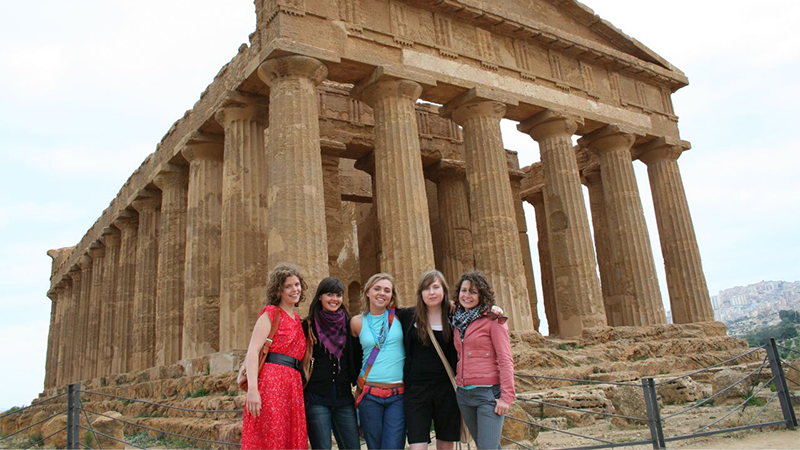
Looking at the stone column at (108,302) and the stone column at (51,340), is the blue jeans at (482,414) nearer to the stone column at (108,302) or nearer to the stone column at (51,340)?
the stone column at (108,302)

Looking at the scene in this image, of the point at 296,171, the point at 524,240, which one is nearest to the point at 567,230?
the point at 524,240

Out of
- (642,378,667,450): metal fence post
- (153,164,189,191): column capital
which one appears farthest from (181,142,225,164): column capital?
(642,378,667,450): metal fence post

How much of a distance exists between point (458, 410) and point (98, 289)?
26547 millimetres

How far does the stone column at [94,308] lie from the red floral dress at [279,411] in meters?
23.7

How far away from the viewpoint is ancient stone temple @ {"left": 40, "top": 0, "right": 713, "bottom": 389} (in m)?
13.5

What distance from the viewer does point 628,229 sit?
18.5 metres

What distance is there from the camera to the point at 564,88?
1808 centimetres

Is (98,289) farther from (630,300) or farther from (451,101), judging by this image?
(630,300)

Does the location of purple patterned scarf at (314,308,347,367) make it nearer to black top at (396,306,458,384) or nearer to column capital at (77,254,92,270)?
black top at (396,306,458,384)

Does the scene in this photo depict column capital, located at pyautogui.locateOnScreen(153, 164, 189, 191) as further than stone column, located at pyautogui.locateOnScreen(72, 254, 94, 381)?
No

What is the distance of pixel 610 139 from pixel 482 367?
1604 centimetres

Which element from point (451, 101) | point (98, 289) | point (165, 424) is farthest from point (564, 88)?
point (98, 289)

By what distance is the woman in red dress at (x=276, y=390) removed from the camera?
4.42 meters

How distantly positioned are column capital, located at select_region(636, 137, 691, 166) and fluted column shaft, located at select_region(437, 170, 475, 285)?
6.28 meters
